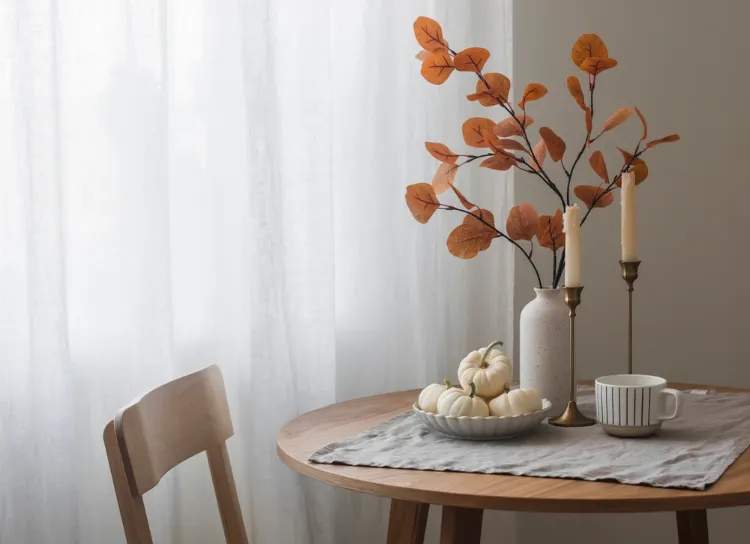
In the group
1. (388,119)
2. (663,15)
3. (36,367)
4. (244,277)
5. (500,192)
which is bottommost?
(36,367)

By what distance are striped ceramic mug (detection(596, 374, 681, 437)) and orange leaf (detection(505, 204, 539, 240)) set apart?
1.01 feet

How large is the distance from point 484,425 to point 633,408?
23 centimetres

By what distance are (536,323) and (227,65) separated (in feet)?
3.02

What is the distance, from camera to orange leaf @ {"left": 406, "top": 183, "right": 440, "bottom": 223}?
1595mm

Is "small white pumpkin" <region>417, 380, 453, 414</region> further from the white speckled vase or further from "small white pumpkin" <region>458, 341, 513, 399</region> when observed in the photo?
the white speckled vase

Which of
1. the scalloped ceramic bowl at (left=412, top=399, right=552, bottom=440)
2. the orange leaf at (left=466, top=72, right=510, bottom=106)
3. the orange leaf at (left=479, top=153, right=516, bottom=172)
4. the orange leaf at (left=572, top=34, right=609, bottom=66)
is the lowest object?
the scalloped ceramic bowl at (left=412, top=399, right=552, bottom=440)

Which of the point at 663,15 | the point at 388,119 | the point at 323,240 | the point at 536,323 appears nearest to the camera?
the point at 536,323

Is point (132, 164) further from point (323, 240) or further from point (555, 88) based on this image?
point (555, 88)

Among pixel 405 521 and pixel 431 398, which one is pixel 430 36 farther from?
pixel 405 521

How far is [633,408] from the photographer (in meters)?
1.40

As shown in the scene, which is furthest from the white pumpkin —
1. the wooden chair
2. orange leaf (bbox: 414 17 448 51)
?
orange leaf (bbox: 414 17 448 51)

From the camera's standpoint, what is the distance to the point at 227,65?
2.02 m

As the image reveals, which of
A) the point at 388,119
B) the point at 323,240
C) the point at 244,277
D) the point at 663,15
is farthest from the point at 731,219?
the point at 244,277

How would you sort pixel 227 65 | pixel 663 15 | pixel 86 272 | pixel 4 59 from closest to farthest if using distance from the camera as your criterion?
pixel 4 59
pixel 86 272
pixel 227 65
pixel 663 15
